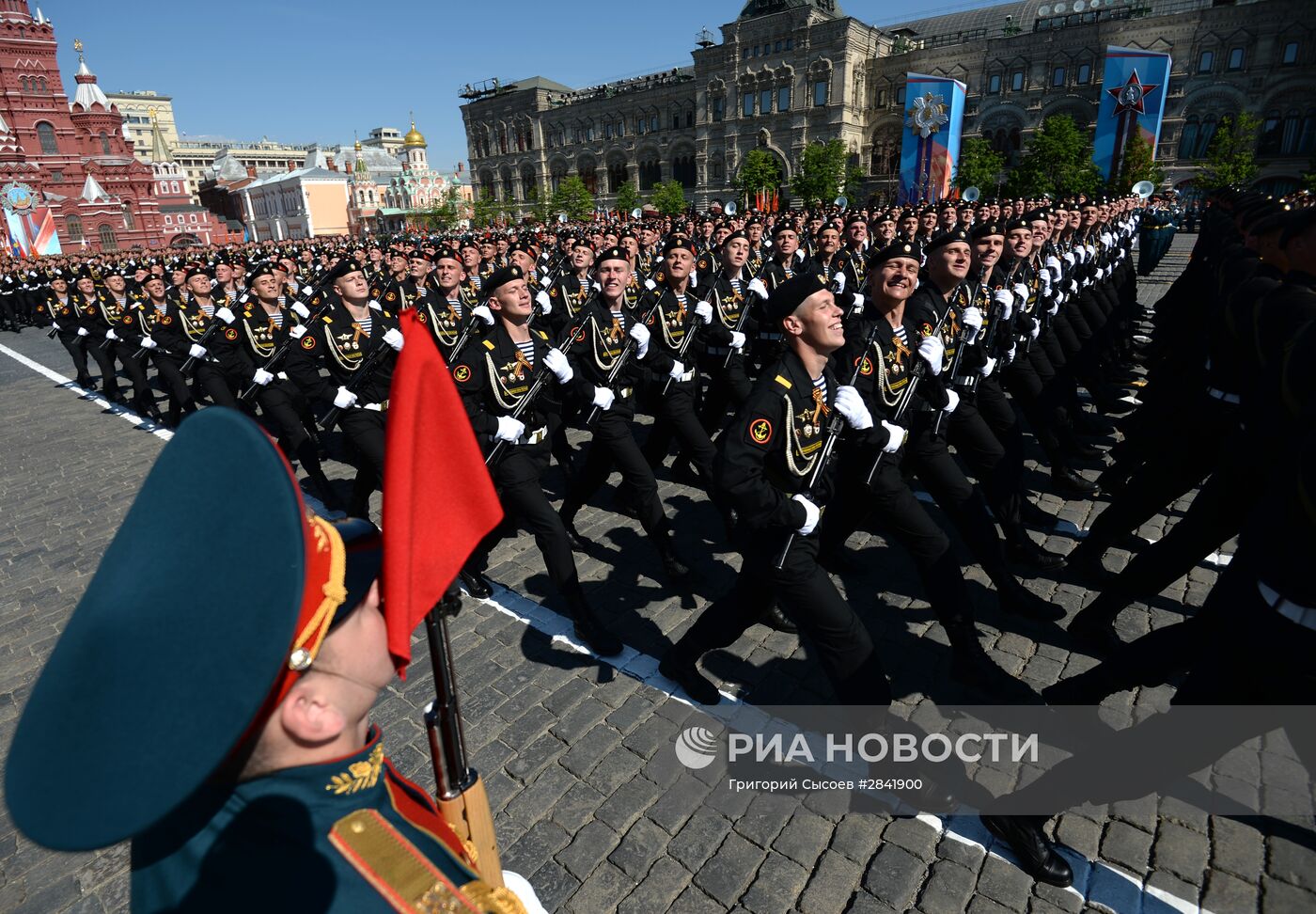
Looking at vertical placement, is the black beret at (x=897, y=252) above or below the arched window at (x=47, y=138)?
below

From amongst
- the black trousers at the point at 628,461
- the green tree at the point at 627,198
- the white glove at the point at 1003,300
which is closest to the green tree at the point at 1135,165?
the green tree at the point at 627,198

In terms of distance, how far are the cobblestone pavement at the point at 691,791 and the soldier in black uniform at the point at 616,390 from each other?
49cm

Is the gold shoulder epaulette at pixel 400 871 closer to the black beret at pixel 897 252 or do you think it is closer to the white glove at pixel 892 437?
the white glove at pixel 892 437

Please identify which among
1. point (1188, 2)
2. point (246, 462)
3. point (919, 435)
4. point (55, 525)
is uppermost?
point (1188, 2)

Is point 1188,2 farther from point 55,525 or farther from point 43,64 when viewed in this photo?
point 43,64

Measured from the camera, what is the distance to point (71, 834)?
0.89 meters

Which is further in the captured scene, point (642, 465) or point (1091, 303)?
point (1091, 303)

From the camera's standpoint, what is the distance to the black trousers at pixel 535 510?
4.71 meters

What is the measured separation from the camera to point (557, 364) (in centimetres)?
538

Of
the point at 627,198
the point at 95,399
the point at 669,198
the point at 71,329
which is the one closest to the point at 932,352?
the point at 95,399

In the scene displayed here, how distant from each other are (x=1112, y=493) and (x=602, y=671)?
5.22 m

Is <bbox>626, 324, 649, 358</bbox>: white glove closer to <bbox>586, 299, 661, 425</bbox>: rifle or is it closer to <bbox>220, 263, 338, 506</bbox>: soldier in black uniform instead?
Result: <bbox>586, 299, 661, 425</bbox>: rifle

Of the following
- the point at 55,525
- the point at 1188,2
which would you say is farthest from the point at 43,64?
the point at 1188,2

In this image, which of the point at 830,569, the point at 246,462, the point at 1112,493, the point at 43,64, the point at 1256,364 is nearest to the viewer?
the point at 246,462
